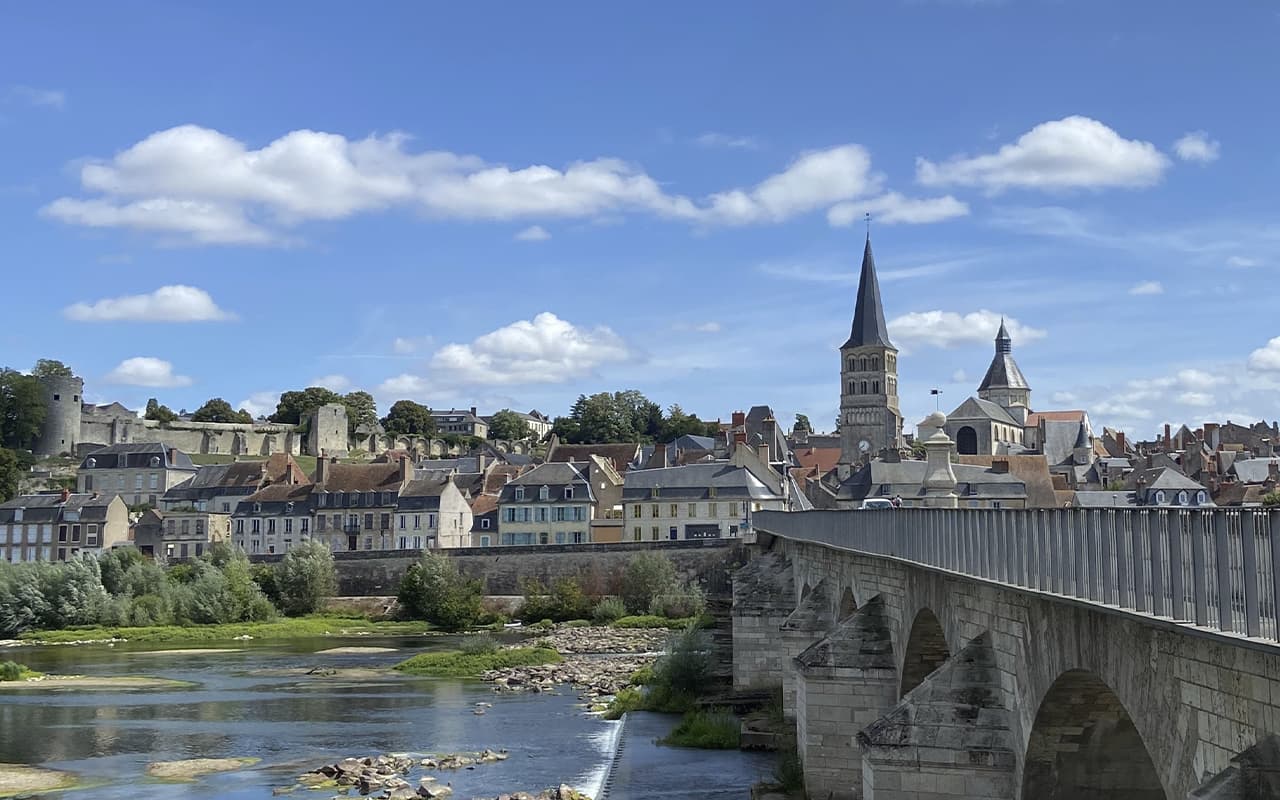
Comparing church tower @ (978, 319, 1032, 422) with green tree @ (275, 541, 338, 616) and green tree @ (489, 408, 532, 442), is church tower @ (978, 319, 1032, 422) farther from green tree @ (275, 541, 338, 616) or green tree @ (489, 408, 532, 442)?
green tree @ (275, 541, 338, 616)

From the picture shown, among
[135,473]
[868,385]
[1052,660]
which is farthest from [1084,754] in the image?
[868,385]

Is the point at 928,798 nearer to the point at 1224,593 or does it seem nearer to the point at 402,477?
the point at 1224,593

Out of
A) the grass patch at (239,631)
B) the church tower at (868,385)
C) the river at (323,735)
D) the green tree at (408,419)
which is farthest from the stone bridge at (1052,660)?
the green tree at (408,419)

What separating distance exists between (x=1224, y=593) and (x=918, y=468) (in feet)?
180

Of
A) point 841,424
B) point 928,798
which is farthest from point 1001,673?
point 841,424

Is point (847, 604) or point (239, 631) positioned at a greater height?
point (847, 604)

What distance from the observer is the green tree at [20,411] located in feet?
347

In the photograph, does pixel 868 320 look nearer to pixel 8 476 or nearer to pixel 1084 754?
pixel 8 476

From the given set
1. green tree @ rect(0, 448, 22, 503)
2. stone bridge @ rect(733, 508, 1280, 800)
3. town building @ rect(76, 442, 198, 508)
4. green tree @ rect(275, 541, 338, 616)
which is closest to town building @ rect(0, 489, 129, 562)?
green tree @ rect(0, 448, 22, 503)

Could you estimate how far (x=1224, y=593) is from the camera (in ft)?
24.8

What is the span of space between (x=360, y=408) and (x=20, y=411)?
1275 inches

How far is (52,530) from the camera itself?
73188 millimetres

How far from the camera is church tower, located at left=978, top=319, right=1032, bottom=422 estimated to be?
133m

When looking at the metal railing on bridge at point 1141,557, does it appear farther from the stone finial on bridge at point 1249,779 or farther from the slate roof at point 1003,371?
the slate roof at point 1003,371
